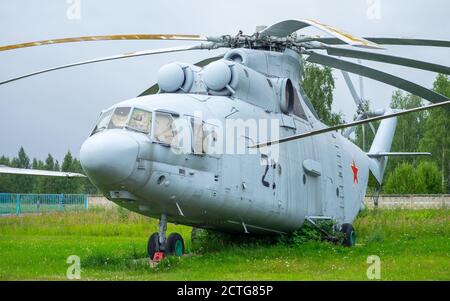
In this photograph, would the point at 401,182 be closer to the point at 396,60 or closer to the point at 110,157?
the point at 396,60

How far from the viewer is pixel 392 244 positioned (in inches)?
754

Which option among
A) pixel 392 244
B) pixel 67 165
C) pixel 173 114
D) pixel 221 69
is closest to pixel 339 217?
pixel 392 244

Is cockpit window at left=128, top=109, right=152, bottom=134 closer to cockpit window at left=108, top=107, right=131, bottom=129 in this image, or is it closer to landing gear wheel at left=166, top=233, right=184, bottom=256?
cockpit window at left=108, top=107, right=131, bottom=129

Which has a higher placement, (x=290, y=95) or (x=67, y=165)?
(x=290, y=95)

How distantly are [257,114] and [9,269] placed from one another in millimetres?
6246

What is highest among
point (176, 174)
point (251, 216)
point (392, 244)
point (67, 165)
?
point (176, 174)

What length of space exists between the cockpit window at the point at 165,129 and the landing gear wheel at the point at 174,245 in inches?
90.9

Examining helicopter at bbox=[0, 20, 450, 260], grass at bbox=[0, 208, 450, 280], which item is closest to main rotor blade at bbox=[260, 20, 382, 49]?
helicopter at bbox=[0, 20, 450, 260]

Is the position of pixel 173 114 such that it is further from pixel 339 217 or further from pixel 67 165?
pixel 67 165

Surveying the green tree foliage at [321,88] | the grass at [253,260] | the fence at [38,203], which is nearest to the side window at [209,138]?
the grass at [253,260]

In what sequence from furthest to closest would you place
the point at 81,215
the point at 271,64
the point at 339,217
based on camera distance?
1. the point at 81,215
2. the point at 339,217
3. the point at 271,64

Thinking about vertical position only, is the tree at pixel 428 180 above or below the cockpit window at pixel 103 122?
below

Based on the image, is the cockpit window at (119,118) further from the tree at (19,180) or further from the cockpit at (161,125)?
the tree at (19,180)

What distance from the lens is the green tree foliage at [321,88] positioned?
Result: 178ft
